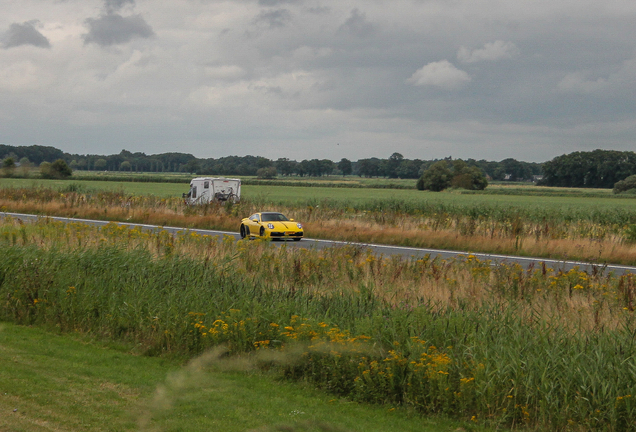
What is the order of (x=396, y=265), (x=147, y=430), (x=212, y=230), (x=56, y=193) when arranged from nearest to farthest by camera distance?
(x=147, y=430)
(x=396, y=265)
(x=212, y=230)
(x=56, y=193)

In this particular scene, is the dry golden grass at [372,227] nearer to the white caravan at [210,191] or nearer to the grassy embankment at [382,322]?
the white caravan at [210,191]

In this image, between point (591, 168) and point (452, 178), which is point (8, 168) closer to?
point (452, 178)

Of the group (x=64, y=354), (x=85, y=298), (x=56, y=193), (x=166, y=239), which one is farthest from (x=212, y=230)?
(x=64, y=354)

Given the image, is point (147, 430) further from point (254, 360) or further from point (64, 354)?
point (64, 354)

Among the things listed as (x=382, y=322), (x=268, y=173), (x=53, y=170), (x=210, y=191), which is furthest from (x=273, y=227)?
(x=268, y=173)

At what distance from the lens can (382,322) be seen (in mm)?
8102

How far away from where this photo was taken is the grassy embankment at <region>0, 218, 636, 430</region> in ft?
21.1

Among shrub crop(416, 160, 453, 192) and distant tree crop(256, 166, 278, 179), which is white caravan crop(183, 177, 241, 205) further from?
distant tree crop(256, 166, 278, 179)

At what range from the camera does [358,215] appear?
3247 centimetres

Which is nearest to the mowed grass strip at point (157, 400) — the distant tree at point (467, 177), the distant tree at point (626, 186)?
the distant tree at point (626, 186)

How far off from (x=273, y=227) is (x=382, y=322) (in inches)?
703

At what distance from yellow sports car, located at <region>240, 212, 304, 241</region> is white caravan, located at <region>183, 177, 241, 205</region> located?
1081 cm

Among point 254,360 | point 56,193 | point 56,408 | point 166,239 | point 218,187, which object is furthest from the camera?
point 56,193

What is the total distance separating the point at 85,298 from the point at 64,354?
6.54 ft
